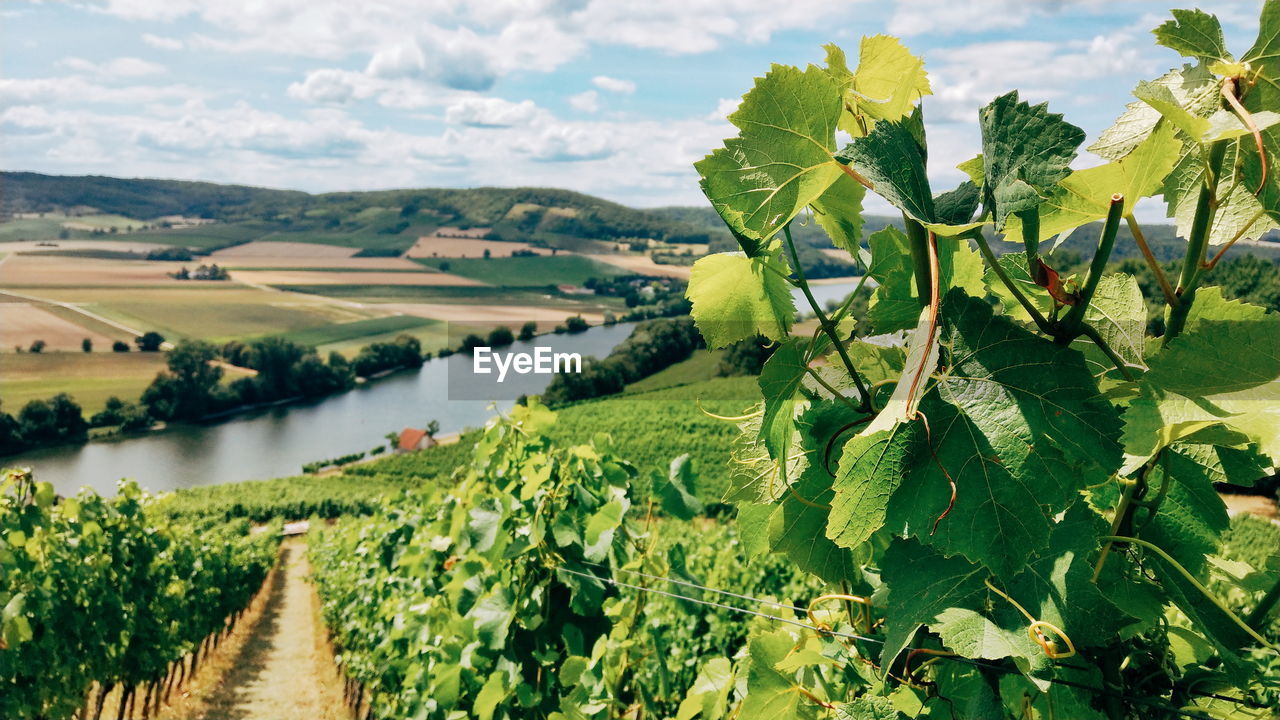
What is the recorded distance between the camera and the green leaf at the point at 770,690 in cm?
122

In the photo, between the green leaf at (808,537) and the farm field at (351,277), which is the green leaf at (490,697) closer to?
the green leaf at (808,537)

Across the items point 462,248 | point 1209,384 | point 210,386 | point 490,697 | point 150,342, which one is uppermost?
point 462,248

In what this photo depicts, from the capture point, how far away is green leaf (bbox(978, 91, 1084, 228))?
722 mm

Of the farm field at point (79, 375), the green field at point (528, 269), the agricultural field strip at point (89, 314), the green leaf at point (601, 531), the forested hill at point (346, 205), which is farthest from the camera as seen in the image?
the forested hill at point (346, 205)

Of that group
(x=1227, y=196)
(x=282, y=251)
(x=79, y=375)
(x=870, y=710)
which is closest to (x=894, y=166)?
(x=1227, y=196)

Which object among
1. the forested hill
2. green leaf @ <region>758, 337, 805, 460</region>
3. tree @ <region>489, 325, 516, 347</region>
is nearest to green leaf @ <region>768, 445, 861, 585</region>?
green leaf @ <region>758, 337, 805, 460</region>

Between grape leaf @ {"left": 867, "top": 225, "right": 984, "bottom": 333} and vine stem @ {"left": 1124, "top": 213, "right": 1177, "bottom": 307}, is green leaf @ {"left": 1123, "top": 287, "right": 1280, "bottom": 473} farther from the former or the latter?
grape leaf @ {"left": 867, "top": 225, "right": 984, "bottom": 333}

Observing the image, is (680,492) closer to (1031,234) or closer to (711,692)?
(711,692)

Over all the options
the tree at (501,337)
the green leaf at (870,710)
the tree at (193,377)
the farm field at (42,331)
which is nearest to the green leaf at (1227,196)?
the green leaf at (870,710)

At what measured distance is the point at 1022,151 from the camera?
2.43 ft

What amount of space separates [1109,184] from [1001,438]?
0.98 ft

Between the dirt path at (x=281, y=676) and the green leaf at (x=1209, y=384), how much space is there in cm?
1075

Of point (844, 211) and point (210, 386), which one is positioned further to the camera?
point (210, 386)

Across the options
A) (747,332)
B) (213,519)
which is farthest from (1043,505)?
(213,519)
